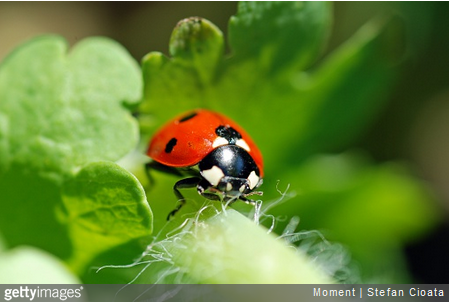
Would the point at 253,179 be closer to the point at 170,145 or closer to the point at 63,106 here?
the point at 170,145

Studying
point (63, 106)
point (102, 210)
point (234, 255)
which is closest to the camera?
point (234, 255)

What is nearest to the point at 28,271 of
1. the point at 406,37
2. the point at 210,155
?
the point at 210,155

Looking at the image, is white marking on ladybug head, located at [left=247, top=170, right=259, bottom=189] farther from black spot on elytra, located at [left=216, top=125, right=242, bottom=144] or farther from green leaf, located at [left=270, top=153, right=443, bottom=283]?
green leaf, located at [left=270, top=153, right=443, bottom=283]

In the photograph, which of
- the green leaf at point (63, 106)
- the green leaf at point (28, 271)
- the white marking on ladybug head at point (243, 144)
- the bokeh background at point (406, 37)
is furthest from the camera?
the bokeh background at point (406, 37)

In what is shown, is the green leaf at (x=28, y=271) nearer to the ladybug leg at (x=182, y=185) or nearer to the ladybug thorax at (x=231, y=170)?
the ladybug leg at (x=182, y=185)

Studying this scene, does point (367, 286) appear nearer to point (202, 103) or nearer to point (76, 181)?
point (202, 103)

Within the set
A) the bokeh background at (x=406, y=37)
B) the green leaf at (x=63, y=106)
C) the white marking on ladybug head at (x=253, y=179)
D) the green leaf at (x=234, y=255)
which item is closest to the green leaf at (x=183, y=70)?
the green leaf at (x=63, y=106)

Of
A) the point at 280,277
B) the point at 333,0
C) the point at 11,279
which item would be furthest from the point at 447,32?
the point at 11,279
